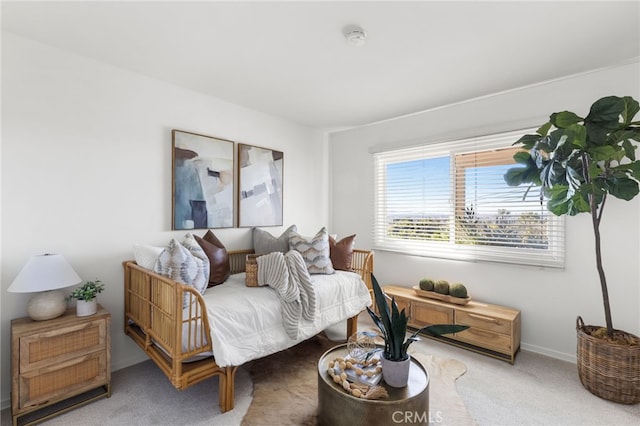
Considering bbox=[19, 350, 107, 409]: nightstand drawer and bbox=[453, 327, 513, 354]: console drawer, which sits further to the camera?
bbox=[453, 327, 513, 354]: console drawer

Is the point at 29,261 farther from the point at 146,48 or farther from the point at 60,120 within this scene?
the point at 146,48

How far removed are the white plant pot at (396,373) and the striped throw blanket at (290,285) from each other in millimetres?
804

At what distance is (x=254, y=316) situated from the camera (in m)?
2.02

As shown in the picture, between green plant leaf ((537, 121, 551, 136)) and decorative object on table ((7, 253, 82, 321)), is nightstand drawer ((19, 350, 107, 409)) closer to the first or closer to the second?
decorative object on table ((7, 253, 82, 321))

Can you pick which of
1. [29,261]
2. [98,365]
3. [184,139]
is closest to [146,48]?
[184,139]

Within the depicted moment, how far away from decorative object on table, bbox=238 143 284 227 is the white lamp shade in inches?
58.4

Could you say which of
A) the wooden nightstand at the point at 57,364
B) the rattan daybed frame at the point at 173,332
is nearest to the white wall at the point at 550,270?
the rattan daybed frame at the point at 173,332

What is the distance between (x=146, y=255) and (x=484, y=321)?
109 inches

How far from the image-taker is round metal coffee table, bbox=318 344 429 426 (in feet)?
4.65

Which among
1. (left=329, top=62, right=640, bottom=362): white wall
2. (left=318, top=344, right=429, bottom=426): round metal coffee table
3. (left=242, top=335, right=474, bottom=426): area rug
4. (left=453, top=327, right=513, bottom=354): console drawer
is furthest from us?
(left=453, top=327, right=513, bottom=354): console drawer

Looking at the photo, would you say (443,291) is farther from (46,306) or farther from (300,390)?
(46,306)

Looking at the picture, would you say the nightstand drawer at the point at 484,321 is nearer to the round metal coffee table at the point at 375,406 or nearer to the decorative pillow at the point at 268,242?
the round metal coffee table at the point at 375,406

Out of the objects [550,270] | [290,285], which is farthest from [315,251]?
[550,270]

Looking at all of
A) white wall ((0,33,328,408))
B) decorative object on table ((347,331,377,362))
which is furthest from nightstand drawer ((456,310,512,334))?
white wall ((0,33,328,408))
